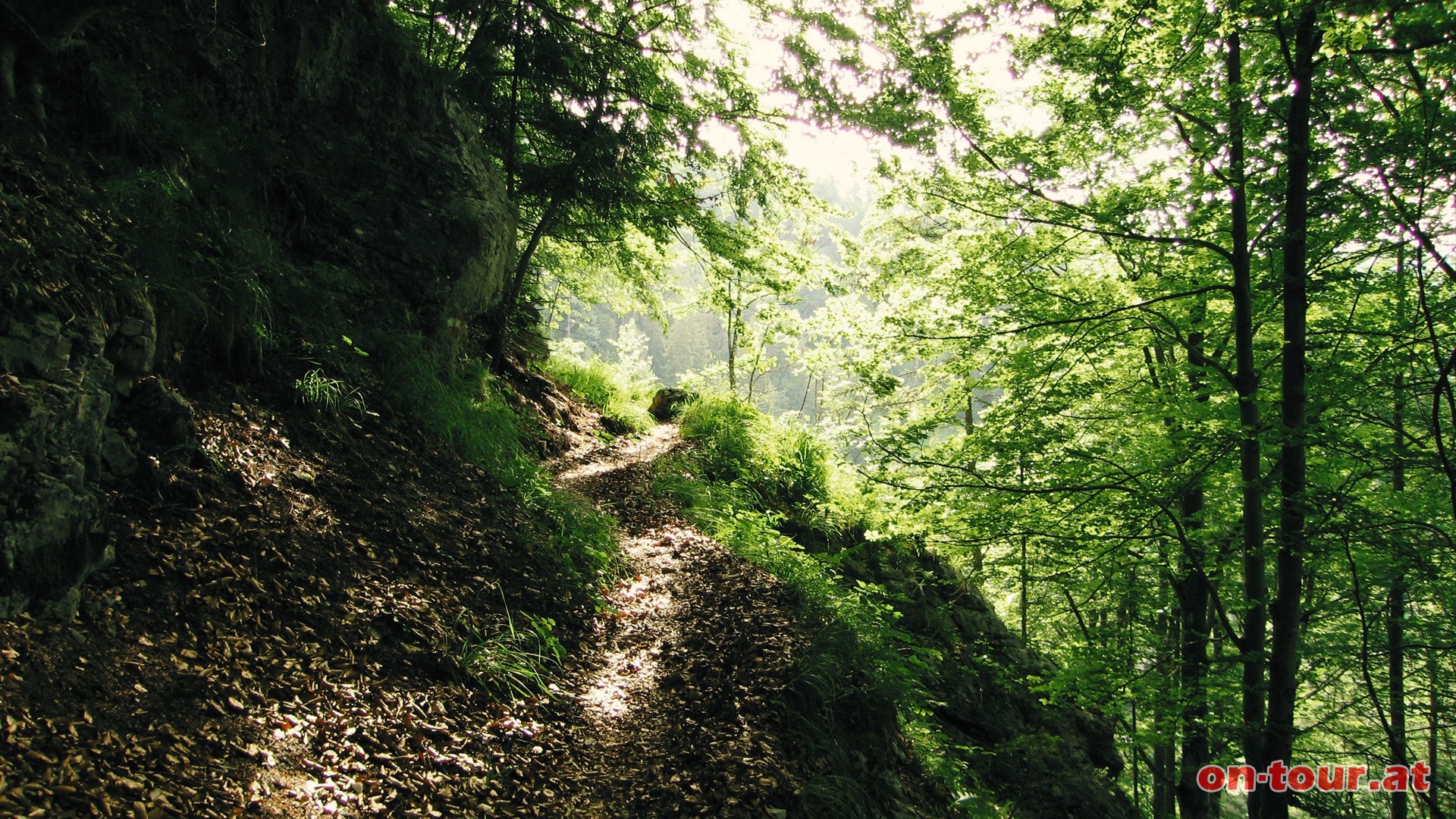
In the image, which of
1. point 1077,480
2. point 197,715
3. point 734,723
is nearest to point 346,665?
point 197,715

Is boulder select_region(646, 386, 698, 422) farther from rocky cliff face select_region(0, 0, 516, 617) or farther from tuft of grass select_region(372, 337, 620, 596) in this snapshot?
tuft of grass select_region(372, 337, 620, 596)

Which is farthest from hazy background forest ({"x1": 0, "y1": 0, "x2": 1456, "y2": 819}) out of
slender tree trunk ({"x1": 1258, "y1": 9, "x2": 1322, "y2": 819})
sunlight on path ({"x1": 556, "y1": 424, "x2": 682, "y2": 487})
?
sunlight on path ({"x1": 556, "y1": 424, "x2": 682, "y2": 487})

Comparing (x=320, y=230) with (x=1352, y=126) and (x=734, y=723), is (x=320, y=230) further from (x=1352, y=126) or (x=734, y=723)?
(x=1352, y=126)

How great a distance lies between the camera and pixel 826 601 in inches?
197

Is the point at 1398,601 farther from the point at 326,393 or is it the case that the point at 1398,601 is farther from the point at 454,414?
the point at 326,393

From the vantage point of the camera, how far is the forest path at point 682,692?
283cm

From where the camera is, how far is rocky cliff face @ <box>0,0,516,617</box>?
7.71ft

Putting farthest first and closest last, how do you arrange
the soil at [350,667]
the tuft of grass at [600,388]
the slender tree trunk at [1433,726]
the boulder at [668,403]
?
the boulder at [668,403] → the tuft of grass at [600,388] → the slender tree trunk at [1433,726] → the soil at [350,667]

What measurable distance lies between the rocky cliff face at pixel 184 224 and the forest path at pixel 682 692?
219 cm

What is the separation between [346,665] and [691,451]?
673 centimetres

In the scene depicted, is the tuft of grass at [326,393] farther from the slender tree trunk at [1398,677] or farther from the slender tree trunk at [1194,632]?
the slender tree trunk at [1398,677]

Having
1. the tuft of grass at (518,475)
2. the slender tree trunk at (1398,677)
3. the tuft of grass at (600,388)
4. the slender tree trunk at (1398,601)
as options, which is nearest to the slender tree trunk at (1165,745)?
the slender tree trunk at (1398,601)

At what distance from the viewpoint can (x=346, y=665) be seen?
276 centimetres

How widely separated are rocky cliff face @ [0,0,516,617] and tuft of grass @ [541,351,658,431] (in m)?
3.78
